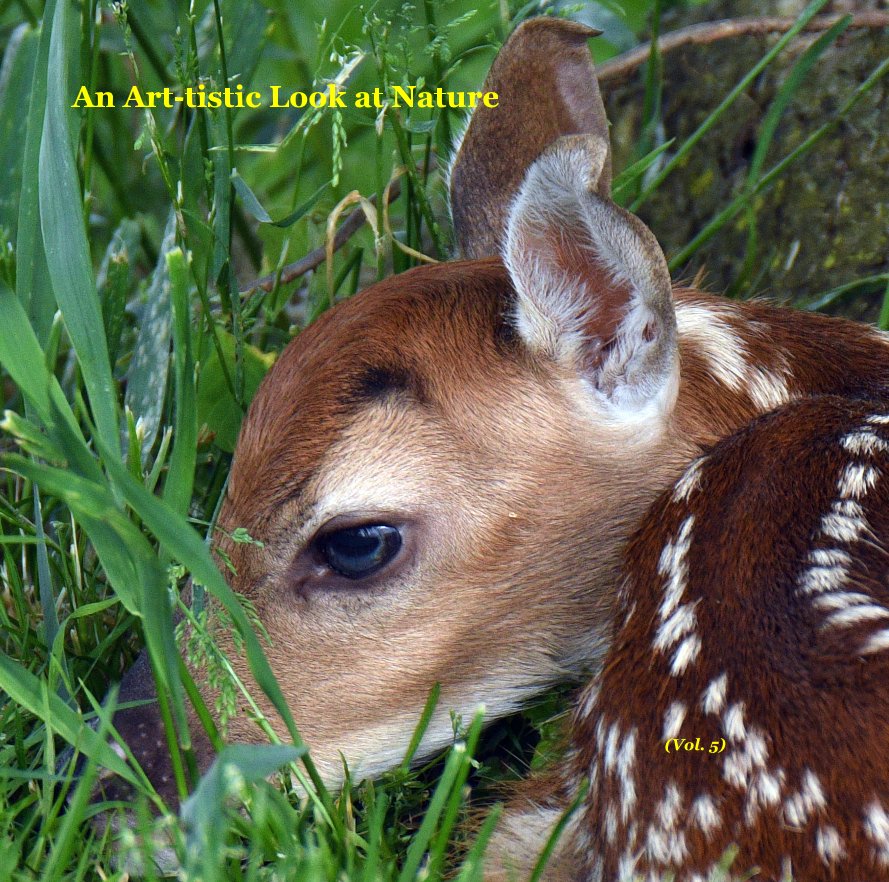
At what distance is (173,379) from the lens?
121 inches

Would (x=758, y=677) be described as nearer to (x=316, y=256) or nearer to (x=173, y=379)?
(x=173, y=379)

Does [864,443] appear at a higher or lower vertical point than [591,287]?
lower

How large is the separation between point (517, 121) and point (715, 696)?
4.61ft

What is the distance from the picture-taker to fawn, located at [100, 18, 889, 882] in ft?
6.88

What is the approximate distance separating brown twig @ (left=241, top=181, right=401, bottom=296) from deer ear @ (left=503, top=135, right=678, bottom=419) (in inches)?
39.9

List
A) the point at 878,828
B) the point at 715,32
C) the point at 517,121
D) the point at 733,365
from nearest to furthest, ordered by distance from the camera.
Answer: the point at 878,828
the point at 733,365
the point at 517,121
the point at 715,32

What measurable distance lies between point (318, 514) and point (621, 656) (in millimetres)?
604

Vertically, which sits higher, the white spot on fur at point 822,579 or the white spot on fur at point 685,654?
the white spot on fur at point 822,579

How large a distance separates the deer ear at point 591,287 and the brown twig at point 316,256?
3.33 ft

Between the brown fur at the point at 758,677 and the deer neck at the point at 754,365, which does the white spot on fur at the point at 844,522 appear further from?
the deer neck at the point at 754,365

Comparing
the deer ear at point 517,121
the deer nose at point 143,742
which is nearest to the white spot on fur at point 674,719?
the deer nose at point 143,742

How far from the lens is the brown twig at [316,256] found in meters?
3.34

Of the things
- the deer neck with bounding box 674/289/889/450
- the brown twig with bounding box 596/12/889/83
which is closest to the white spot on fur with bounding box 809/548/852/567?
the deer neck with bounding box 674/289/889/450

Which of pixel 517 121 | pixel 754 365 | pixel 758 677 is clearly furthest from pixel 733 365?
pixel 758 677
